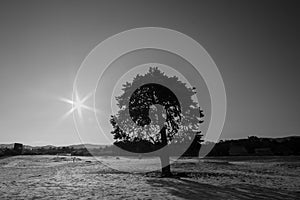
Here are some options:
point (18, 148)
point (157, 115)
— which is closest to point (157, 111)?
point (157, 115)

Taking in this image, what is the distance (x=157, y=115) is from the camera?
24328 mm

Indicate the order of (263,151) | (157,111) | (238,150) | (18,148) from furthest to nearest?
(238,150), (263,151), (18,148), (157,111)

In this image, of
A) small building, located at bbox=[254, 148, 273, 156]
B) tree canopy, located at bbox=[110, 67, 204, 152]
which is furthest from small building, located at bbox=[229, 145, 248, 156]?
tree canopy, located at bbox=[110, 67, 204, 152]

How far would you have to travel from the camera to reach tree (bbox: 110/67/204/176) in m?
24.1

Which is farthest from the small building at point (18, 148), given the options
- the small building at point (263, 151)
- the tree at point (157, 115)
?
the small building at point (263, 151)

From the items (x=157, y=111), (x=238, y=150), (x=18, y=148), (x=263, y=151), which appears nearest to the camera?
(x=157, y=111)

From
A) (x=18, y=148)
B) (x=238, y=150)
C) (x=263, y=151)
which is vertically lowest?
(x=263, y=151)

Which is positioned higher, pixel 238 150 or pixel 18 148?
pixel 18 148

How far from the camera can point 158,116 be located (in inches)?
953

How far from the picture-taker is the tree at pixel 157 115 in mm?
24141

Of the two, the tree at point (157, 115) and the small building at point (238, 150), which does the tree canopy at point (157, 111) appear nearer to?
the tree at point (157, 115)

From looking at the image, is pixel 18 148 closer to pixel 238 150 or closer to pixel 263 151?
pixel 238 150

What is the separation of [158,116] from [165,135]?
1.93m

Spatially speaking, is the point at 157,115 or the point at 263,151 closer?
the point at 157,115
